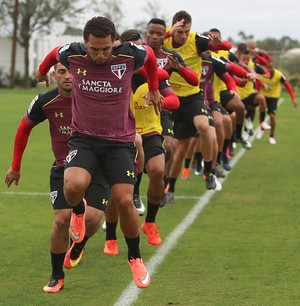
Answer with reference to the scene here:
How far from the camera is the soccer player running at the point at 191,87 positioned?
475 inches

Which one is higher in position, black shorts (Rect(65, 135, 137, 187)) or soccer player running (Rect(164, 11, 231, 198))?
black shorts (Rect(65, 135, 137, 187))

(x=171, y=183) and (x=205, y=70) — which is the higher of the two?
(x=205, y=70)

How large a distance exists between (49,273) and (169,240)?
1.98 metres

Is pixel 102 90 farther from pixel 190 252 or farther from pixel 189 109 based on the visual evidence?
pixel 189 109

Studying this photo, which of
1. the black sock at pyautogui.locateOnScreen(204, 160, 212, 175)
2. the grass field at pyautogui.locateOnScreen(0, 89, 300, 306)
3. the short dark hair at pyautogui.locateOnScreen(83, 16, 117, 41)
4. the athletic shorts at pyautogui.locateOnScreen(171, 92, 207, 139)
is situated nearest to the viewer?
the short dark hair at pyautogui.locateOnScreen(83, 16, 117, 41)

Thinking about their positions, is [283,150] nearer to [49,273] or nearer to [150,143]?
[150,143]

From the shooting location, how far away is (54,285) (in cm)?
772

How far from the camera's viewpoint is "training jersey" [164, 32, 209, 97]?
12.3m

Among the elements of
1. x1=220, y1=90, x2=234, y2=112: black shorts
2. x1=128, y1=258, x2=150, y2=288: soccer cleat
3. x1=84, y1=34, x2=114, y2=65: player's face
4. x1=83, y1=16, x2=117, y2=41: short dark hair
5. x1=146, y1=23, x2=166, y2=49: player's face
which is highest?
x1=83, y1=16, x2=117, y2=41: short dark hair

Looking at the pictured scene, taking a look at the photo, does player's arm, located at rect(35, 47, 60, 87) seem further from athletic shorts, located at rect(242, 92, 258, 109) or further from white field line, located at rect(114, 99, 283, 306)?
athletic shorts, located at rect(242, 92, 258, 109)

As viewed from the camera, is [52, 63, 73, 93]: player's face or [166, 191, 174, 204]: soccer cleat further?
[166, 191, 174, 204]: soccer cleat

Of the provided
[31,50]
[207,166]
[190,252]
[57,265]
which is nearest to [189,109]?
[207,166]

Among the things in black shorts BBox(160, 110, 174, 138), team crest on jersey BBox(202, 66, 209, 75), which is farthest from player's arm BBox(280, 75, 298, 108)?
black shorts BBox(160, 110, 174, 138)

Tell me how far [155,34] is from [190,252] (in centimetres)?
258
